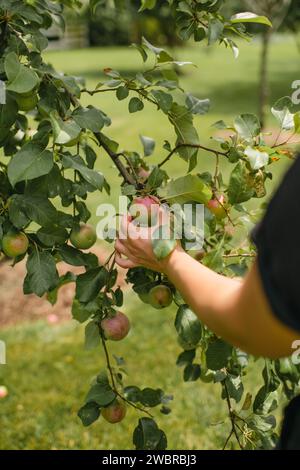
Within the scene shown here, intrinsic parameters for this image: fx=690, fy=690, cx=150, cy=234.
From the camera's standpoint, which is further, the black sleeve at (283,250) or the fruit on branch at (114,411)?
the fruit on branch at (114,411)

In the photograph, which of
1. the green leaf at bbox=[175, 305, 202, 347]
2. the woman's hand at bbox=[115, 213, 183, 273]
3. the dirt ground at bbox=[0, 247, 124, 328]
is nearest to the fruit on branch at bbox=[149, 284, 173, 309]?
the green leaf at bbox=[175, 305, 202, 347]

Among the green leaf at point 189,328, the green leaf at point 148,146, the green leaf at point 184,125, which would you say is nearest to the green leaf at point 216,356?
the green leaf at point 189,328

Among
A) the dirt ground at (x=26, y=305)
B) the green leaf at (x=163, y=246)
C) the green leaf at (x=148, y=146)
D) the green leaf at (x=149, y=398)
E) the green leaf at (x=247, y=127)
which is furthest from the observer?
the dirt ground at (x=26, y=305)

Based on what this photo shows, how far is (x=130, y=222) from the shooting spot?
4.54 ft

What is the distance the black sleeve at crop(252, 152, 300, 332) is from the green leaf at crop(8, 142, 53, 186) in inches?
23.4

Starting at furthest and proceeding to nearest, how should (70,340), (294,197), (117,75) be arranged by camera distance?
(70,340) < (117,75) < (294,197)

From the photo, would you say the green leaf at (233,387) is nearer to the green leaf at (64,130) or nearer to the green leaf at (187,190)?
the green leaf at (187,190)

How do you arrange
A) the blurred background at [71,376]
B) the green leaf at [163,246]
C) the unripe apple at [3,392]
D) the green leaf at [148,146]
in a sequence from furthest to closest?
the unripe apple at [3,392] < the blurred background at [71,376] < the green leaf at [148,146] < the green leaf at [163,246]

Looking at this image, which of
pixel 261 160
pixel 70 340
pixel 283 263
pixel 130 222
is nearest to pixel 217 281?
pixel 283 263

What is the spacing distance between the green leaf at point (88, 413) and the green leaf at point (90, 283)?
0.31 m

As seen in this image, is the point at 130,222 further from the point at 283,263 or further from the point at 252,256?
the point at 283,263

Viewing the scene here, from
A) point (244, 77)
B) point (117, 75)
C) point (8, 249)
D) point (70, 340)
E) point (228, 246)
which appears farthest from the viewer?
point (244, 77)

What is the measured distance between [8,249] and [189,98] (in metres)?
0.58

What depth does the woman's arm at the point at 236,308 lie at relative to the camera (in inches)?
36.9
